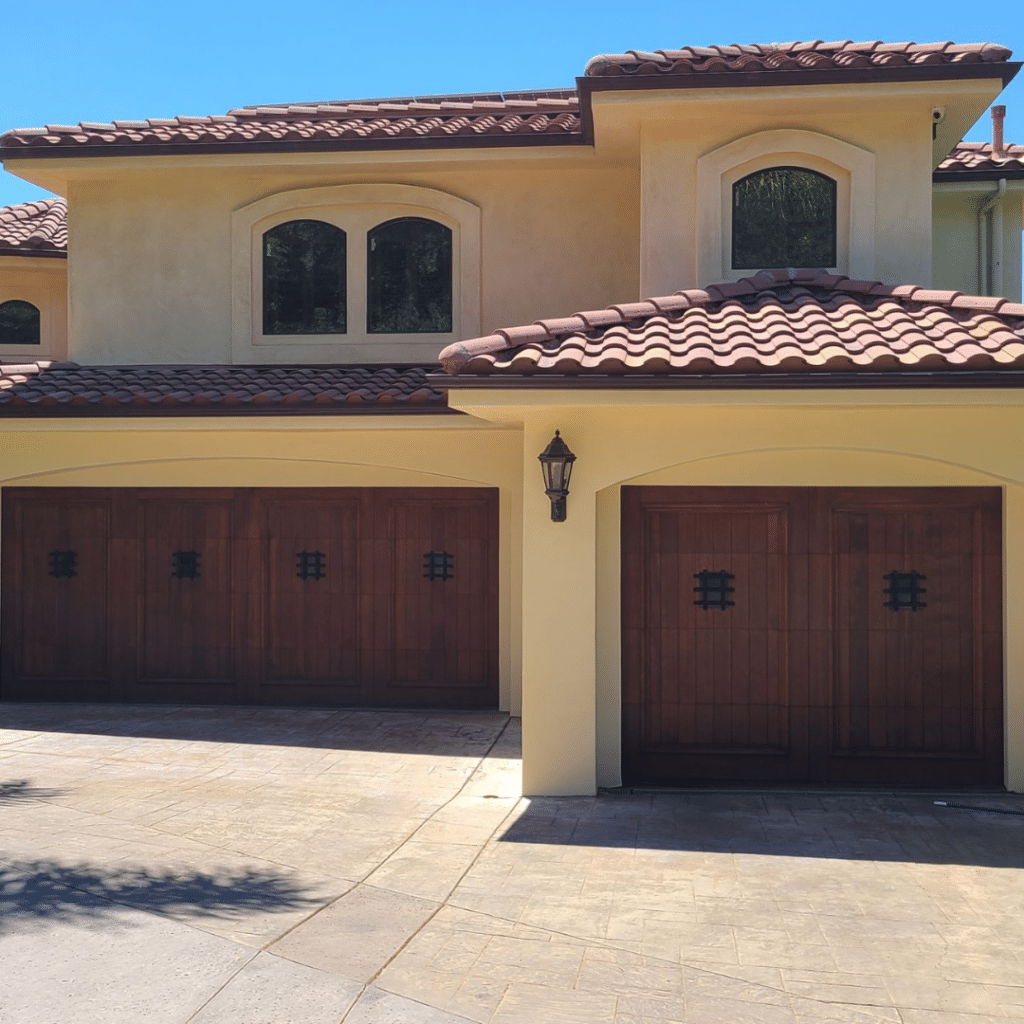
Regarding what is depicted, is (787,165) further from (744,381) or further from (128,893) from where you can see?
(128,893)

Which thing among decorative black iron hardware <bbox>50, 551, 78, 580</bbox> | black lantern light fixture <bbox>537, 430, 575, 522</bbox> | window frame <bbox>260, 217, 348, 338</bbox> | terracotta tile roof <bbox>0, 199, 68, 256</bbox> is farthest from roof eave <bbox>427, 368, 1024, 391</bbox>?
terracotta tile roof <bbox>0, 199, 68, 256</bbox>

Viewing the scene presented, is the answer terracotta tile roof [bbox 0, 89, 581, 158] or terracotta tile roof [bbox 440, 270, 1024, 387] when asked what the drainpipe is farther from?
terracotta tile roof [bbox 0, 89, 581, 158]

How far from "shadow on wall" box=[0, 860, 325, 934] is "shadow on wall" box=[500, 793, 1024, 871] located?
75.3 inches

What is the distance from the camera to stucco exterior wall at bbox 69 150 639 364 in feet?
45.6

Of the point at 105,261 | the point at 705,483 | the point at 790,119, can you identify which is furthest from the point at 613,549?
the point at 105,261

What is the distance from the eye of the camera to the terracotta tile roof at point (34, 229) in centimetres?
1722

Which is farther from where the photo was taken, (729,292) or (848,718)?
(729,292)

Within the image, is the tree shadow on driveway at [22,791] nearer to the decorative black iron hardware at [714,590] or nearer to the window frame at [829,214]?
the decorative black iron hardware at [714,590]

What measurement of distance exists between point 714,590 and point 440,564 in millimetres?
4249

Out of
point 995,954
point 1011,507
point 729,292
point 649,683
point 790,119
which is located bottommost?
point 995,954

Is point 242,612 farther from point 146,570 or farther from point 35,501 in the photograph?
point 35,501

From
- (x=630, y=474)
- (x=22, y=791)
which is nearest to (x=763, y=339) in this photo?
(x=630, y=474)

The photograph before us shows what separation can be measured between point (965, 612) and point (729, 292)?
3.65 meters

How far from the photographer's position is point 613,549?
9.64 metres
